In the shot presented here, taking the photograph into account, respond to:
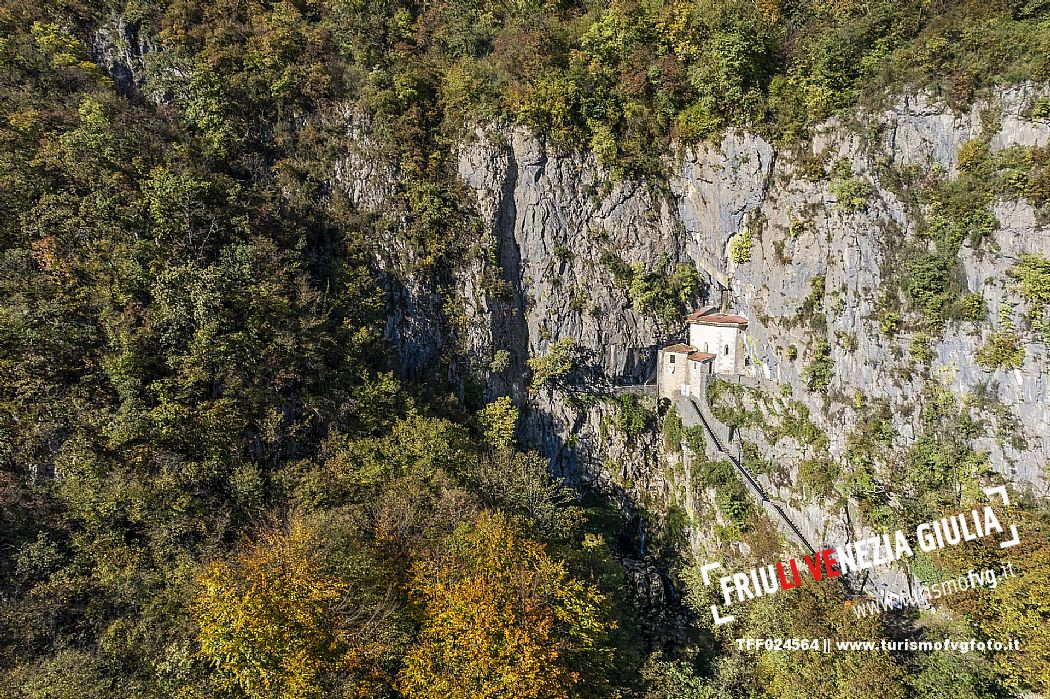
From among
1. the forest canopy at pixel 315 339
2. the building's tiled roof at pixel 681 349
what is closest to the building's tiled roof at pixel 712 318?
the building's tiled roof at pixel 681 349

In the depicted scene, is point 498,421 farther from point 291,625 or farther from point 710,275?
point 710,275

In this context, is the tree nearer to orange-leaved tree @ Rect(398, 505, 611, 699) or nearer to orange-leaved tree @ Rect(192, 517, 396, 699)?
orange-leaved tree @ Rect(398, 505, 611, 699)

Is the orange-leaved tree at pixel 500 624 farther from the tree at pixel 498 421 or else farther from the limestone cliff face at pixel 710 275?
the limestone cliff face at pixel 710 275

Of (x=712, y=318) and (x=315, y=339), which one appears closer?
(x=315, y=339)

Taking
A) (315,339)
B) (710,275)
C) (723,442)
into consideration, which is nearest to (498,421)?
(315,339)

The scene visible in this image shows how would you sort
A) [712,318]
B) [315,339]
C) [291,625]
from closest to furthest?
1. [291,625]
2. [315,339]
3. [712,318]

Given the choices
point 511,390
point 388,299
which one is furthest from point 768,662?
point 388,299

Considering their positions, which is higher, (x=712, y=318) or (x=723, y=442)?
(x=712, y=318)
